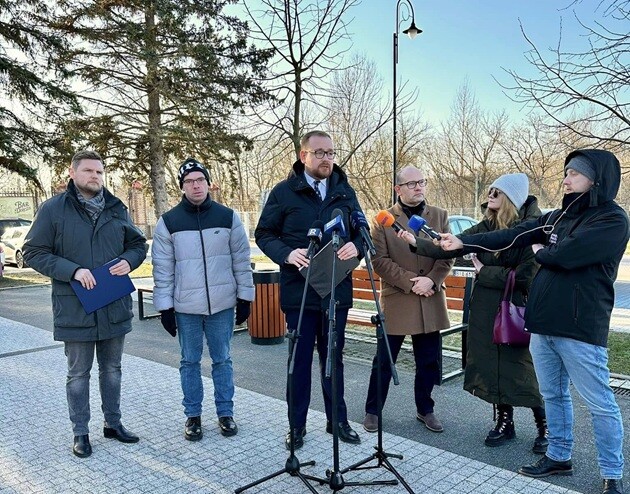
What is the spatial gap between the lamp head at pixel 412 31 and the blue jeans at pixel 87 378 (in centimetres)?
1205

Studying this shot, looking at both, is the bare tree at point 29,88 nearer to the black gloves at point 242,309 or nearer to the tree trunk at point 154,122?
the tree trunk at point 154,122

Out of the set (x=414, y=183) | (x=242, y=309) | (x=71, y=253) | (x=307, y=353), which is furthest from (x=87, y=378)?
(x=414, y=183)

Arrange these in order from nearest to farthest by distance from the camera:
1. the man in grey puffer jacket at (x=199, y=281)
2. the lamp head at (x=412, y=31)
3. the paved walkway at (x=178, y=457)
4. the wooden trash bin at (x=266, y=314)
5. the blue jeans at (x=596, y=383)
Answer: the blue jeans at (x=596, y=383) → the paved walkway at (x=178, y=457) → the man in grey puffer jacket at (x=199, y=281) → the wooden trash bin at (x=266, y=314) → the lamp head at (x=412, y=31)

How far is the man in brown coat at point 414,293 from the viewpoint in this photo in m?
4.05

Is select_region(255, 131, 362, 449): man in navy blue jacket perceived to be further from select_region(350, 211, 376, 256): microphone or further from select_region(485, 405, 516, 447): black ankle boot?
select_region(485, 405, 516, 447): black ankle boot

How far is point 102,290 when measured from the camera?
3.77 m

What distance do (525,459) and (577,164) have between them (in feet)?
6.40

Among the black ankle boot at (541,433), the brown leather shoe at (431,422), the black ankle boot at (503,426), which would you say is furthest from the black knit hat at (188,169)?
the black ankle boot at (541,433)

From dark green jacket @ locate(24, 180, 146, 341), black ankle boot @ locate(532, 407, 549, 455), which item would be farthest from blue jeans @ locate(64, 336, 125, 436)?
black ankle boot @ locate(532, 407, 549, 455)

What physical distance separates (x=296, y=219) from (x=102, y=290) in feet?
4.69

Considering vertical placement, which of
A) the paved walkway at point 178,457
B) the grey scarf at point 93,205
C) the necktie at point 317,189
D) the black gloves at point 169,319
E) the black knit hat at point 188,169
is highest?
the black knit hat at point 188,169

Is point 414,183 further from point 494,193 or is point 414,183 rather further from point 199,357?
point 199,357

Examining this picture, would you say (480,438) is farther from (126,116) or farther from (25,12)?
(25,12)

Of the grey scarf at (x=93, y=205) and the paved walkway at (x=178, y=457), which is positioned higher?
the grey scarf at (x=93, y=205)
